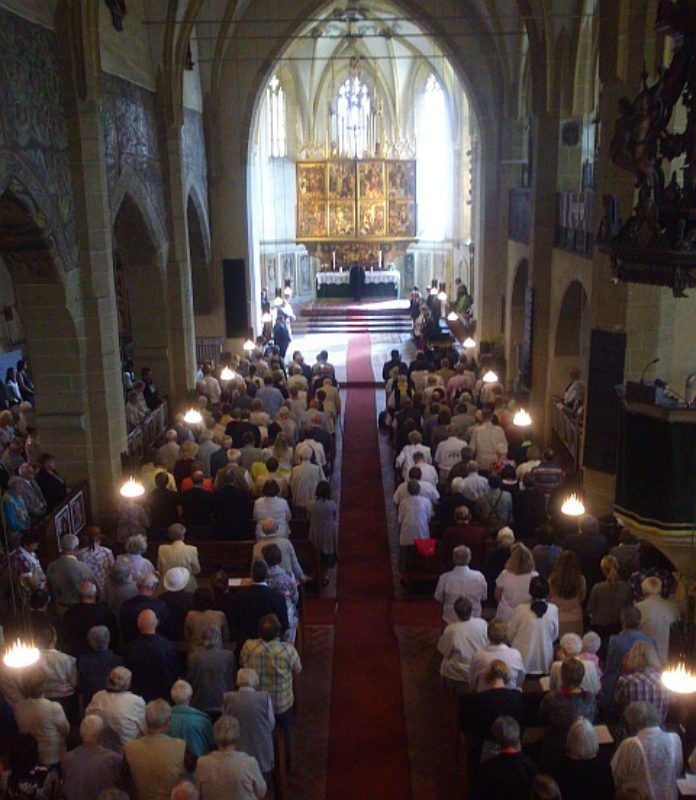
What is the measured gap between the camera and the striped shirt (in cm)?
708

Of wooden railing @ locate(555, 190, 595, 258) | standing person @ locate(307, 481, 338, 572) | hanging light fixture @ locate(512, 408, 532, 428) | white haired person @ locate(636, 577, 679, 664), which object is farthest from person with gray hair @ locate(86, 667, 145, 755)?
wooden railing @ locate(555, 190, 595, 258)

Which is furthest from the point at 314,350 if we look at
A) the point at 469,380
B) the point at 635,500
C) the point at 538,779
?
the point at 538,779

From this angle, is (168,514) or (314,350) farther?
(314,350)

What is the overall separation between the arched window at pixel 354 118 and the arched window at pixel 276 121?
2.22m

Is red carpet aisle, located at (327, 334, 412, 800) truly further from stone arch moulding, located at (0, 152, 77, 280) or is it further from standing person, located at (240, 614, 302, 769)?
stone arch moulding, located at (0, 152, 77, 280)

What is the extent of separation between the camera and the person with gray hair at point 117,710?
6.44m

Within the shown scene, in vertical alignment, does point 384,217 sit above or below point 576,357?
above

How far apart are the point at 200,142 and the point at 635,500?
55.0 feet

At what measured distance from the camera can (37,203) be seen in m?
11.1

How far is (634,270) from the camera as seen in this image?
276 inches

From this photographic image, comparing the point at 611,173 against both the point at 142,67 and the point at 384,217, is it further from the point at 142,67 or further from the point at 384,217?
the point at 384,217

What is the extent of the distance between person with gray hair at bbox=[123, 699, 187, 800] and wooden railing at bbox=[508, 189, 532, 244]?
1485 cm

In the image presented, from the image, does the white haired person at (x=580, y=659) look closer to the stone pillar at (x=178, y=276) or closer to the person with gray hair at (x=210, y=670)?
the person with gray hair at (x=210, y=670)

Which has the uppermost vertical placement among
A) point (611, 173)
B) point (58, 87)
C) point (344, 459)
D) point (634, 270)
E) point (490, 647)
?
point (58, 87)
